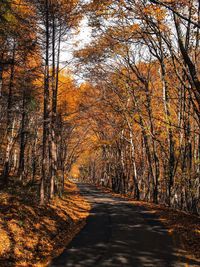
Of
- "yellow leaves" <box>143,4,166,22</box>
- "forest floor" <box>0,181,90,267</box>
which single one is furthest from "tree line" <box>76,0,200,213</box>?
"forest floor" <box>0,181,90,267</box>

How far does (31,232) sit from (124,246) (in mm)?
3599

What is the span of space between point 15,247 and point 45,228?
247 cm

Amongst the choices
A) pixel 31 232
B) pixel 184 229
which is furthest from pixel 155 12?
pixel 31 232

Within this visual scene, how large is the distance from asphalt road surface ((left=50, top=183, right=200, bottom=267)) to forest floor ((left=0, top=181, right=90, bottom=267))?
0.60 m

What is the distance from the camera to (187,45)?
13141 mm

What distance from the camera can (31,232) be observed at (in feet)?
33.9

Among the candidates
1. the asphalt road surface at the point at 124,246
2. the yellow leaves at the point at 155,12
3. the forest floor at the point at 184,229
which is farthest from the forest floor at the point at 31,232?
the yellow leaves at the point at 155,12

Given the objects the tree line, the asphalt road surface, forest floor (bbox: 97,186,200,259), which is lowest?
the asphalt road surface

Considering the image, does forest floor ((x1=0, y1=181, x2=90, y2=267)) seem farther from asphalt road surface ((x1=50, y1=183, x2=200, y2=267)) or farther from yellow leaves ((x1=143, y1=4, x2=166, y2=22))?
yellow leaves ((x1=143, y1=4, x2=166, y2=22))

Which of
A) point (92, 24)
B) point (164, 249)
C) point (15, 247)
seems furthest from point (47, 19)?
point (164, 249)

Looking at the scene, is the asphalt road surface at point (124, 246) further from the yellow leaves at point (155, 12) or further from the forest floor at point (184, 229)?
the yellow leaves at point (155, 12)

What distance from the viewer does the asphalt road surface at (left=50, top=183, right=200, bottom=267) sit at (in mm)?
7941

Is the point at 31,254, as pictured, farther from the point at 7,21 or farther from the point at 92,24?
the point at 92,24

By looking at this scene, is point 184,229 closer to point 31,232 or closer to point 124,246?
point 124,246
